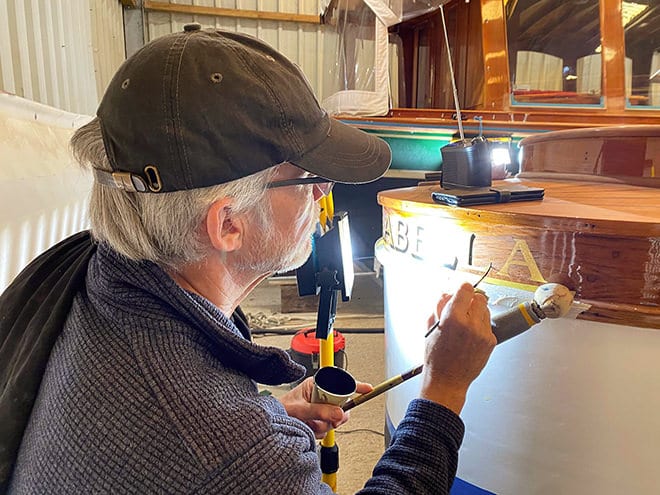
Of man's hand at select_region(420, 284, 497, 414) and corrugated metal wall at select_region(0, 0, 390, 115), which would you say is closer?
man's hand at select_region(420, 284, 497, 414)

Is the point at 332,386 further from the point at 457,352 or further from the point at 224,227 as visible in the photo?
the point at 224,227

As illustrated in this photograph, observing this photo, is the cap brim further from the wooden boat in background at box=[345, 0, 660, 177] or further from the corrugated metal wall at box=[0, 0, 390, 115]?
the wooden boat in background at box=[345, 0, 660, 177]

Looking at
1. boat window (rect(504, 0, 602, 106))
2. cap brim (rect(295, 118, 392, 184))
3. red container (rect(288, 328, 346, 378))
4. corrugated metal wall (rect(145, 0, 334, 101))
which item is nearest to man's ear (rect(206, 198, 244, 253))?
cap brim (rect(295, 118, 392, 184))

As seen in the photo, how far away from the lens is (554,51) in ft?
9.87

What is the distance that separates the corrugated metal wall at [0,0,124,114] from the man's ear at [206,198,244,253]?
142cm

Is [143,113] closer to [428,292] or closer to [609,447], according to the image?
[428,292]

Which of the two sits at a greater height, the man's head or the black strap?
the man's head

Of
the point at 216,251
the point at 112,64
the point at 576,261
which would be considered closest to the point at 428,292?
the point at 576,261

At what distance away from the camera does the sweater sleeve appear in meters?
0.67

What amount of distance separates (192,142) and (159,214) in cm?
11

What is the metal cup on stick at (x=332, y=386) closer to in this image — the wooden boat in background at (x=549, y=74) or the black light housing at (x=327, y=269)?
the black light housing at (x=327, y=269)

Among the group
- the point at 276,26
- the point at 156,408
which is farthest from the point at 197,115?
the point at 276,26

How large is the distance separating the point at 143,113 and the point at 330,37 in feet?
11.3

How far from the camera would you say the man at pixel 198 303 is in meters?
0.52
